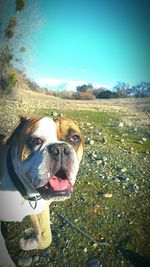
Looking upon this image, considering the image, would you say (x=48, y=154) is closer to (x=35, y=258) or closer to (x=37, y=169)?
(x=37, y=169)

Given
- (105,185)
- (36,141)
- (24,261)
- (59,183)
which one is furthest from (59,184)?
(24,261)

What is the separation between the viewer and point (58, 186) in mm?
4184

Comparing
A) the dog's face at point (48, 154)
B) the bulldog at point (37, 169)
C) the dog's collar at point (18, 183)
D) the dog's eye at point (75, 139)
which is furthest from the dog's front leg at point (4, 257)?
the dog's eye at point (75, 139)

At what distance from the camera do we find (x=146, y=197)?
454cm

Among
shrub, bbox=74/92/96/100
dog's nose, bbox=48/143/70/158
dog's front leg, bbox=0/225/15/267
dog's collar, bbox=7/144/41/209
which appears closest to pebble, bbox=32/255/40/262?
dog's front leg, bbox=0/225/15/267

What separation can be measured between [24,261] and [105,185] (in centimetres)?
98

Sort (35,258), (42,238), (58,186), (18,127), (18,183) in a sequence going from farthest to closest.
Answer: (42,238) → (35,258) → (18,183) → (18,127) → (58,186)

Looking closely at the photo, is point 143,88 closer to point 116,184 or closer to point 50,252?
point 116,184

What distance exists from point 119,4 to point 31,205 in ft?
6.37

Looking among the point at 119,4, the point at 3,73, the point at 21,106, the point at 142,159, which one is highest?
the point at 119,4

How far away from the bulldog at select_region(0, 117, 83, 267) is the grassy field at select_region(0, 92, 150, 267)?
5.3 inches

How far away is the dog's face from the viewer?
161 inches

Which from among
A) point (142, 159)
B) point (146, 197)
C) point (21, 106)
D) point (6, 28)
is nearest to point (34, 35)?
point (6, 28)

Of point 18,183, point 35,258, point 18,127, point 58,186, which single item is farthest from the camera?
point 35,258
